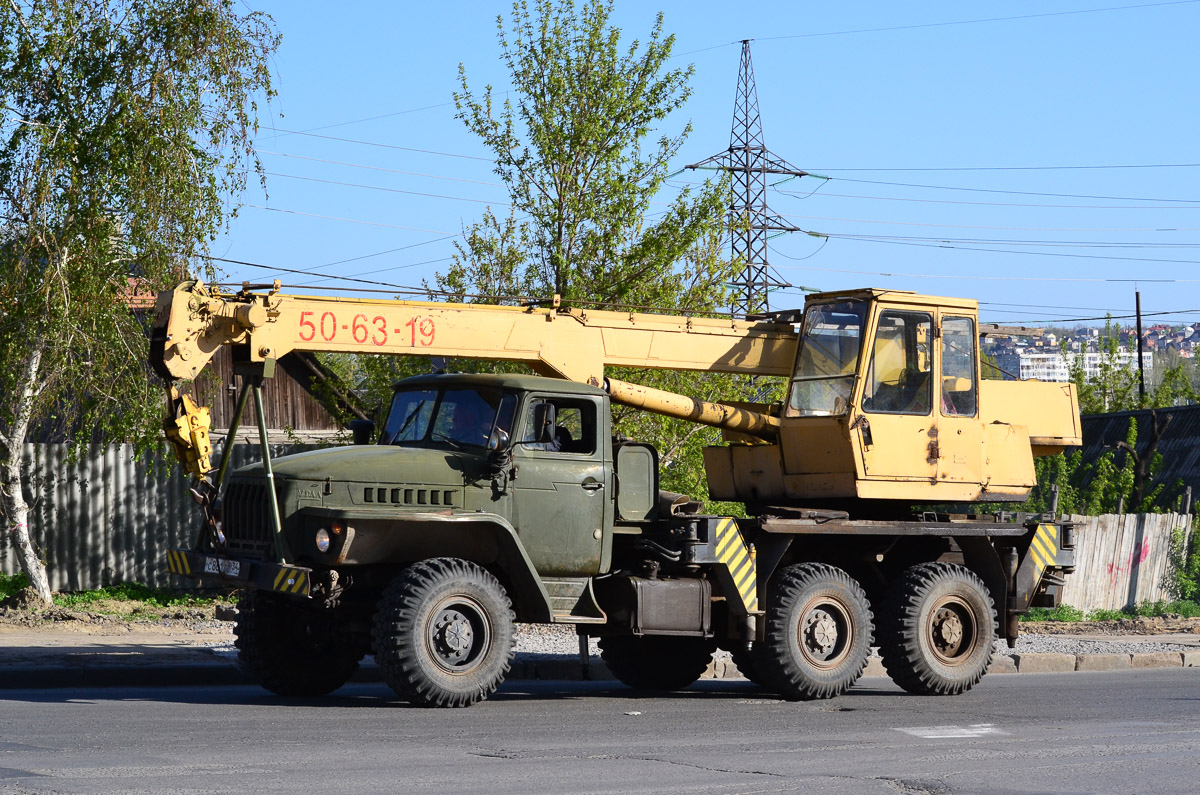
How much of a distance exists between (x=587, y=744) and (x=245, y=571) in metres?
3.16

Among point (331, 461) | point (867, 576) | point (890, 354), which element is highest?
point (890, 354)

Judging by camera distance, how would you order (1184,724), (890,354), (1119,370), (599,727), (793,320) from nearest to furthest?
(599,727) < (1184,724) < (890,354) < (793,320) < (1119,370)

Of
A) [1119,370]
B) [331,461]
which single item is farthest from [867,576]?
[1119,370]

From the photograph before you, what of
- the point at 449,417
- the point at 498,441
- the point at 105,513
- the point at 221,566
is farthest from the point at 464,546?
the point at 105,513

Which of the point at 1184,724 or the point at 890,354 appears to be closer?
the point at 1184,724

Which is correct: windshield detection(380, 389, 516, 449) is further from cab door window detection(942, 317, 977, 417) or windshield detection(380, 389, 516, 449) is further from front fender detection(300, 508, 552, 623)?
cab door window detection(942, 317, 977, 417)

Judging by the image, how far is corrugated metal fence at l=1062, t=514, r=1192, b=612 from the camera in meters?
24.0

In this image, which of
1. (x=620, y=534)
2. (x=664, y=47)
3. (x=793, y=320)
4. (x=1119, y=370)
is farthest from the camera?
(x=1119, y=370)

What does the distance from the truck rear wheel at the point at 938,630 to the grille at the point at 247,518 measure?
235 inches

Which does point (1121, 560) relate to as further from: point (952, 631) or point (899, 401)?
point (899, 401)

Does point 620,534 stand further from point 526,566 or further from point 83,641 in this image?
point 83,641

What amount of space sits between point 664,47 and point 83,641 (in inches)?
440

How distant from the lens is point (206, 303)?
11266 mm

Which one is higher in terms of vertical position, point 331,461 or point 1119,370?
point 1119,370
